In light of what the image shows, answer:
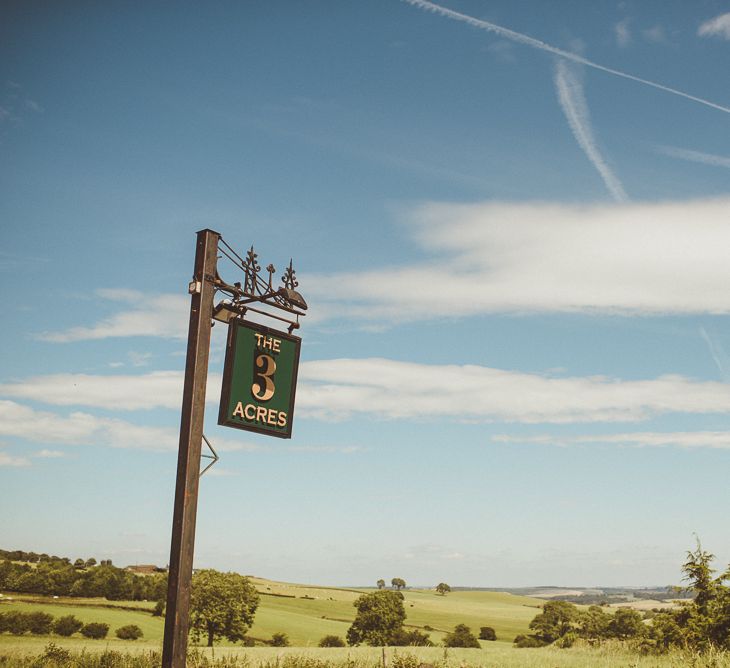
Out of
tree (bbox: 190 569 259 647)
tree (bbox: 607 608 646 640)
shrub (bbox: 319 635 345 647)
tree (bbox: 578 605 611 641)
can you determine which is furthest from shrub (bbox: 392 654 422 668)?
tree (bbox: 607 608 646 640)

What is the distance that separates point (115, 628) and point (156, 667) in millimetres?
46809

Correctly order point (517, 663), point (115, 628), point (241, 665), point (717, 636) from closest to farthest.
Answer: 1. point (241, 665)
2. point (517, 663)
3. point (717, 636)
4. point (115, 628)

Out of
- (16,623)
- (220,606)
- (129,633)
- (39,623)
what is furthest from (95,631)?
(220,606)

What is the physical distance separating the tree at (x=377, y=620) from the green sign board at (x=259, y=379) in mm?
65528

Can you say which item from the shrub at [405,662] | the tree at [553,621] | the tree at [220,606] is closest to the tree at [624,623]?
the tree at [553,621]

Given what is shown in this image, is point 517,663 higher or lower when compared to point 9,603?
higher

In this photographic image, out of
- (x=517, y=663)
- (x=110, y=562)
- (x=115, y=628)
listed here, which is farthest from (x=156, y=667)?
(x=110, y=562)

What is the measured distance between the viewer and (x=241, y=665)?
14133 millimetres

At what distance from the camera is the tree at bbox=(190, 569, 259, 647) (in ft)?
191

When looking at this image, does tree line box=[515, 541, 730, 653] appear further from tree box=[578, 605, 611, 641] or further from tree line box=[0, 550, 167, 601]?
tree box=[578, 605, 611, 641]

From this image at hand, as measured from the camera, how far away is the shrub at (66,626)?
49.4m

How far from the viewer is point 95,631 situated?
51.2 m

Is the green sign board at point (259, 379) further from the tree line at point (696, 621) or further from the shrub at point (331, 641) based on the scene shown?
the shrub at point (331, 641)

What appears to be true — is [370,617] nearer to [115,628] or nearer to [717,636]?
[115,628]
